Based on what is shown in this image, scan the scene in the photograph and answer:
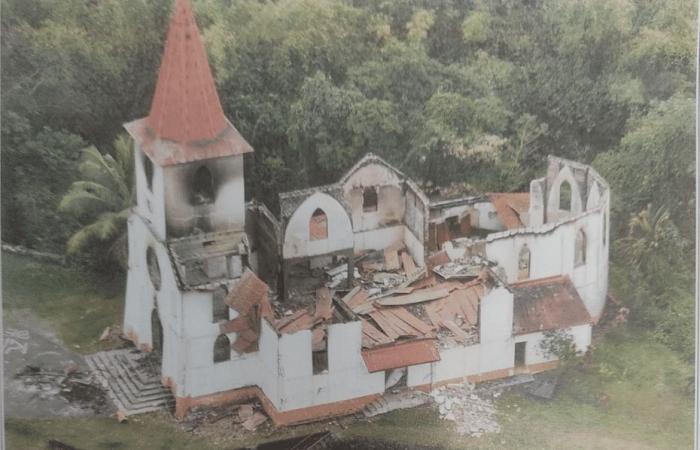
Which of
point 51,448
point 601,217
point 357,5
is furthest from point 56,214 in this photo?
point 601,217

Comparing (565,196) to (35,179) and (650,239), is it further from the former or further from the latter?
(35,179)

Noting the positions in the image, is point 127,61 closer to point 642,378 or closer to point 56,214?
point 56,214

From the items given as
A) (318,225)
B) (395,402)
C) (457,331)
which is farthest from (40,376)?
(457,331)

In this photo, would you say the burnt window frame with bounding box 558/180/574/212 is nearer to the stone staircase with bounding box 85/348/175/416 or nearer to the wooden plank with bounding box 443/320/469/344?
the wooden plank with bounding box 443/320/469/344

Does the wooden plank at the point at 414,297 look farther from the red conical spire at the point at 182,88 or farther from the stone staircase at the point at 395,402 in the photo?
the red conical spire at the point at 182,88

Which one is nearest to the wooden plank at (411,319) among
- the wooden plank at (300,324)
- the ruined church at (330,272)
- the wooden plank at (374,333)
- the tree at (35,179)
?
the ruined church at (330,272)
